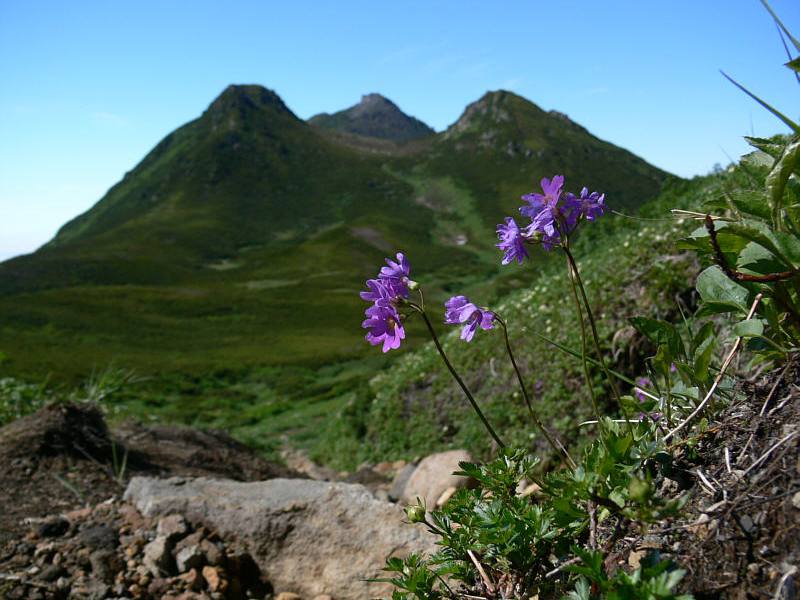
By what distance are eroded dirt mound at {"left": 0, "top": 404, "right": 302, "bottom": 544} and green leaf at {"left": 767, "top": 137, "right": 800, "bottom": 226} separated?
5.41 meters

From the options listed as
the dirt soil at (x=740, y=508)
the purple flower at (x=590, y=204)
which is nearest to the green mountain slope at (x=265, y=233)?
the purple flower at (x=590, y=204)

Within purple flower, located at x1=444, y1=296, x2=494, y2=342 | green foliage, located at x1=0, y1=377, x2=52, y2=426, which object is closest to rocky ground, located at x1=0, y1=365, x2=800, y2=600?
purple flower, located at x1=444, y1=296, x2=494, y2=342

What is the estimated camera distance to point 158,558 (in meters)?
4.51

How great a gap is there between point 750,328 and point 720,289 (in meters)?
0.36

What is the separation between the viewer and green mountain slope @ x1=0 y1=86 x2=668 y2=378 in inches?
1666

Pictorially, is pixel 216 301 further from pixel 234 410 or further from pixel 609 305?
pixel 609 305

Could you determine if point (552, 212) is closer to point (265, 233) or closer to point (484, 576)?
point (484, 576)

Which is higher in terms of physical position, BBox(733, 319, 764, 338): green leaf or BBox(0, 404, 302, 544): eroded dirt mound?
BBox(733, 319, 764, 338): green leaf

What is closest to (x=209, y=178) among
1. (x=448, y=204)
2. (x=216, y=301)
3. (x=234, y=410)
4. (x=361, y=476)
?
(x=448, y=204)

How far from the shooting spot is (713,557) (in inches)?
71.0

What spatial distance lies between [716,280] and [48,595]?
4.30 meters

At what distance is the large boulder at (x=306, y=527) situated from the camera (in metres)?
4.51

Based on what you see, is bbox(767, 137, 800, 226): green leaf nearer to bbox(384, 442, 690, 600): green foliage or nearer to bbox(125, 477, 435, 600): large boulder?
bbox(384, 442, 690, 600): green foliage

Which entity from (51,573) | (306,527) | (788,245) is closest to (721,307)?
(788,245)
